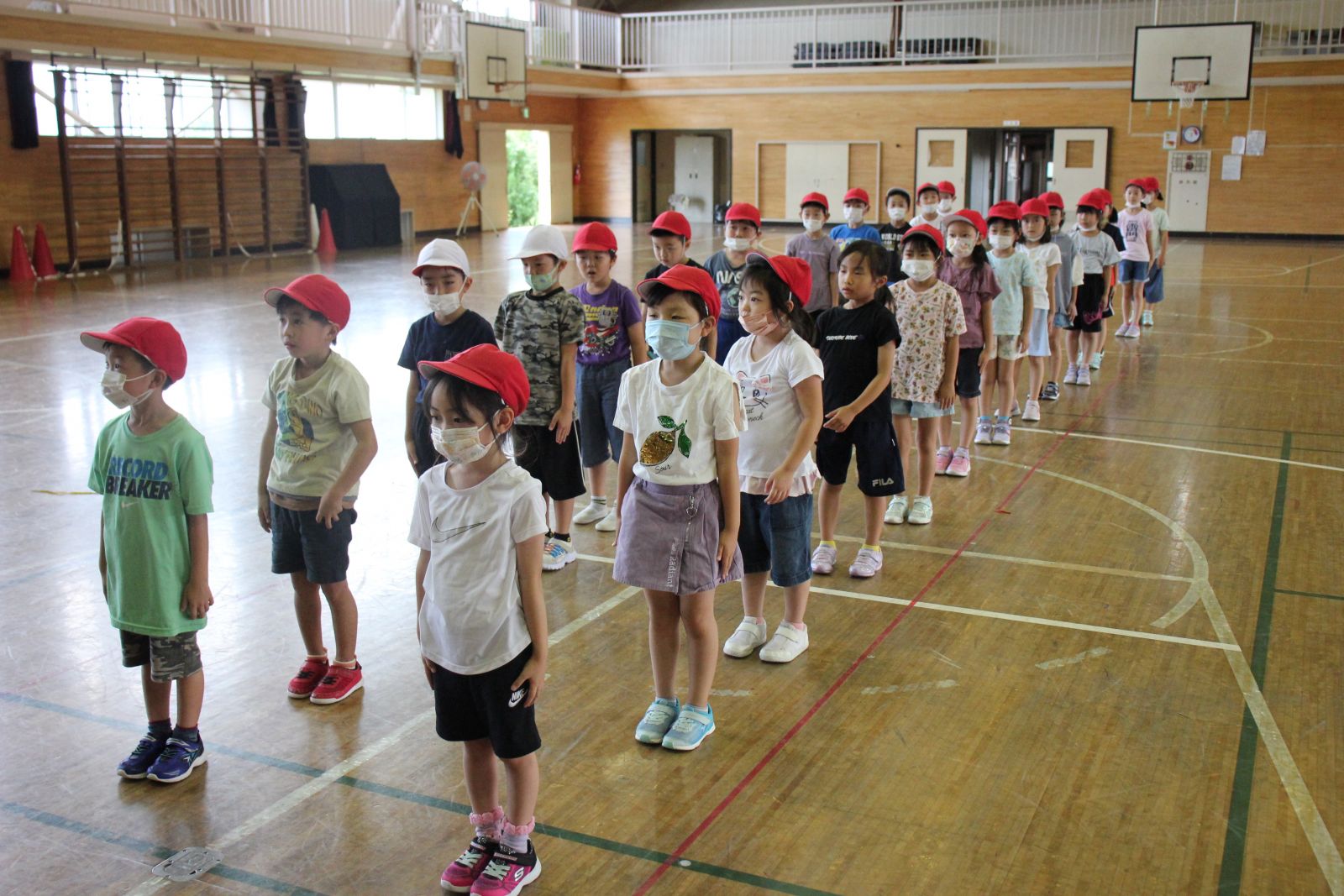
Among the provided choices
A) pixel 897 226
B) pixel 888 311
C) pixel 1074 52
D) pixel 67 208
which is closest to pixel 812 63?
pixel 1074 52

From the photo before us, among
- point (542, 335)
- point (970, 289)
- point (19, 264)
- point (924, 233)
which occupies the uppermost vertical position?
point (924, 233)

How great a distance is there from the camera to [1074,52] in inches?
1036

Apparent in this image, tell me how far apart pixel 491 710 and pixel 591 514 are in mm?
3543

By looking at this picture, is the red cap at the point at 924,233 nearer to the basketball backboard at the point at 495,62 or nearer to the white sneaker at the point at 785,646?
the white sneaker at the point at 785,646

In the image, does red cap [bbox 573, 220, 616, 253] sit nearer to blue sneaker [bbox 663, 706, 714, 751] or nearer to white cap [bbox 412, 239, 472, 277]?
white cap [bbox 412, 239, 472, 277]

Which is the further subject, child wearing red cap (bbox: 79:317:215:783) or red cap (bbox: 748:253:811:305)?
red cap (bbox: 748:253:811:305)

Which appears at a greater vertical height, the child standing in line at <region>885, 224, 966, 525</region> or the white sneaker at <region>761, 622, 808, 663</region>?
the child standing in line at <region>885, 224, 966, 525</region>

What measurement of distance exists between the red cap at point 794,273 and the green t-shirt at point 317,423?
1.53 meters

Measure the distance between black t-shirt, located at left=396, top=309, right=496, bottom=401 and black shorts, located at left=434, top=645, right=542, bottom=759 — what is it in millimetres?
1976

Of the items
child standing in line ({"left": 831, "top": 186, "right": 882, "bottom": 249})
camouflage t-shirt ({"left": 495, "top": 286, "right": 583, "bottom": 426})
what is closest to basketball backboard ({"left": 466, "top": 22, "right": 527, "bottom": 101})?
child standing in line ({"left": 831, "top": 186, "right": 882, "bottom": 249})

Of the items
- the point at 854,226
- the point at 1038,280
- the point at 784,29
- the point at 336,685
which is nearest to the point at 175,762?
the point at 336,685

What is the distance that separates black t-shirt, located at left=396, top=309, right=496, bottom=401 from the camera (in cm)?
491

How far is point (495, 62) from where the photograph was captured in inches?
975

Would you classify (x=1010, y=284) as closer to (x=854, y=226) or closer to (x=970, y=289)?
(x=970, y=289)
